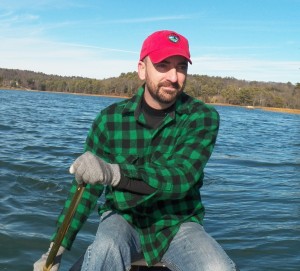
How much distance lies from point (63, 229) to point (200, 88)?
142 meters

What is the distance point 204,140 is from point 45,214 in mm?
4237

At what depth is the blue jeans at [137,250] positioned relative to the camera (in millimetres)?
2979

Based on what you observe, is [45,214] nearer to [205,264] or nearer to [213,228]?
[213,228]

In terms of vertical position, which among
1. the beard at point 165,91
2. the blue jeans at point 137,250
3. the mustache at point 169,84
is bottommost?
the blue jeans at point 137,250

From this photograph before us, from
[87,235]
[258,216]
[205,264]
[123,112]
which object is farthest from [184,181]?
[258,216]

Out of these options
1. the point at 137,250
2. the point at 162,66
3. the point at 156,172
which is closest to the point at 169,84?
the point at 162,66

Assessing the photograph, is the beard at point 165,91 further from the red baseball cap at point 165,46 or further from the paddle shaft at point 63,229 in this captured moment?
the paddle shaft at point 63,229

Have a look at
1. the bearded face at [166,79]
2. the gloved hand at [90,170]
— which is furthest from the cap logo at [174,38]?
the gloved hand at [90,170]

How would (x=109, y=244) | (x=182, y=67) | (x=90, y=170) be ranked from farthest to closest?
1. (x=182, y=67)
2. (x=109, y=244)
3. (x=90, y=170)

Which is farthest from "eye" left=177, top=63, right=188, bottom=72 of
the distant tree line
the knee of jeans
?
the distant tree line

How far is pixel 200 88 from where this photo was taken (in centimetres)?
14362

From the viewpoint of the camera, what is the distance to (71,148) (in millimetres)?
14320

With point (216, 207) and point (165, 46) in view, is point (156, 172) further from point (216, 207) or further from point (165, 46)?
point (216, 207)

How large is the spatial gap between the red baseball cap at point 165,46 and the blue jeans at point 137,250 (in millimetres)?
1180
